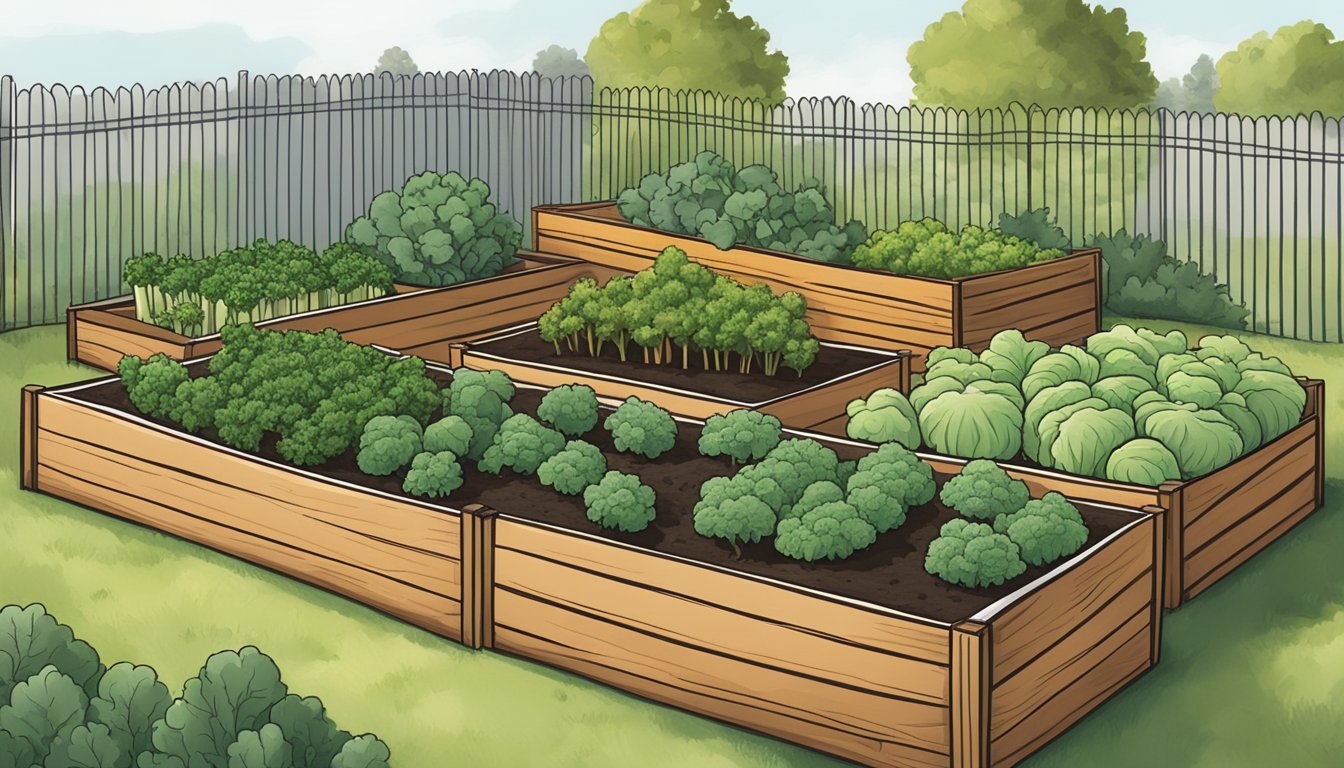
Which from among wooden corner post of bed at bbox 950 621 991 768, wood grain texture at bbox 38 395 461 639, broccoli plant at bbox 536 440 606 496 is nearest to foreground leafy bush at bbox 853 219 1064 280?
broccoli plant at bbox 536 440 606 496

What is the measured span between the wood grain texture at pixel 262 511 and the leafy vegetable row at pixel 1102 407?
231 cm

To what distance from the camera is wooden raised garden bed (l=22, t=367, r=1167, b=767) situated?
6.39 metres

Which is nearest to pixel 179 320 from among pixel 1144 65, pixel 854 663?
pixel 854 663

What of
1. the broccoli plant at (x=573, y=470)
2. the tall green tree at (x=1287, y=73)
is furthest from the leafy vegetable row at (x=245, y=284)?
the tall green tree at (x=1287, y=73)

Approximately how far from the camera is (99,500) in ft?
30.6

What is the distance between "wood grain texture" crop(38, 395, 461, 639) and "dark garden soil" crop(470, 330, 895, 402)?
268cm

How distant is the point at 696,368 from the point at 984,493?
3636 mm

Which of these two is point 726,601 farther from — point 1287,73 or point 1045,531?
point 1287,73

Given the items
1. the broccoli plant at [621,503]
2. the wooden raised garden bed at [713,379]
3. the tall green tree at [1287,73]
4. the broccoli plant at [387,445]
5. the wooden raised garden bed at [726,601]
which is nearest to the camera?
the wooden raised garden bed at [726,601]

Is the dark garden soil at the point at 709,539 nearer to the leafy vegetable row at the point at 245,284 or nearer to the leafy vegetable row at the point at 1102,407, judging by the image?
the leafy vegetable row at the point at 1102,407

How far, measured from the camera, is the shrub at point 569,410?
895 centimetres

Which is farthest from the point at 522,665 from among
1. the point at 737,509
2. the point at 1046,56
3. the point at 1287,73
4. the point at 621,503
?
the point at 1287,73

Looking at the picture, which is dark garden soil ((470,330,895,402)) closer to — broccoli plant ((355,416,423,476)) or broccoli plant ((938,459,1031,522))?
broccoli plant ((355,416,423,476))

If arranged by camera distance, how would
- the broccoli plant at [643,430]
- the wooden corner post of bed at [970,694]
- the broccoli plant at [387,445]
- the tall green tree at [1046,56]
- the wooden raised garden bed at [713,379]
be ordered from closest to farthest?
the wooden corner post of bed at [970,694] < the broccoli plant at [387,445] < the broccoli plant at [643,430] < the wooden raised garden bed at [713,379] < the tall green tree at [1046,56]
